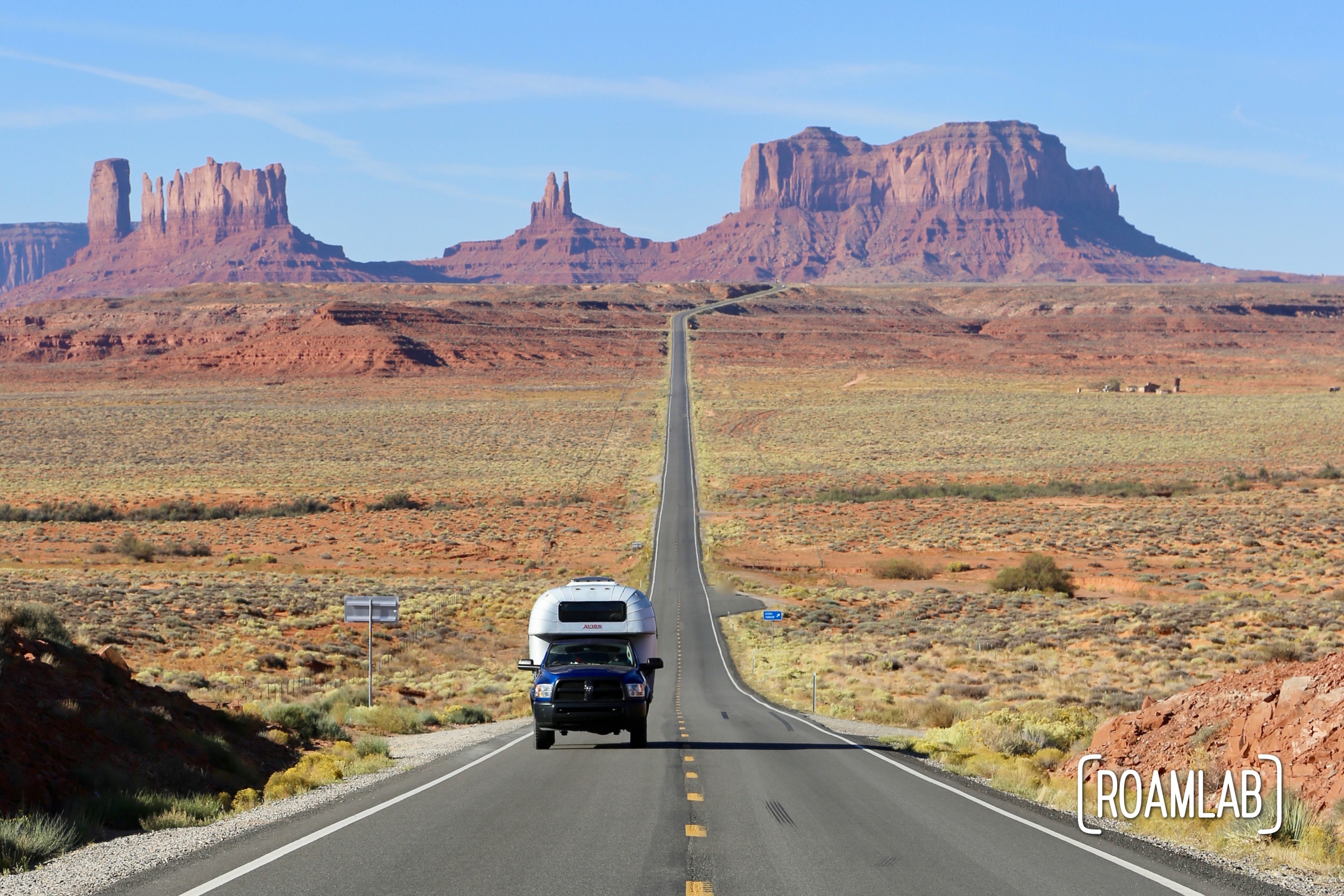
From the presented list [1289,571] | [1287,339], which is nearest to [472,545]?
[1289,571]

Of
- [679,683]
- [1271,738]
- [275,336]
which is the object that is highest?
[275,336]

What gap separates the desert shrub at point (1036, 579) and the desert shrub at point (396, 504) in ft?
119

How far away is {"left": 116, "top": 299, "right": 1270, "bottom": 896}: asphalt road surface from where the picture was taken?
813 cm

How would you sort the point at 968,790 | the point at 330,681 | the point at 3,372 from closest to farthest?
the point at 968,790, the point at 330,681, the point at 3,372

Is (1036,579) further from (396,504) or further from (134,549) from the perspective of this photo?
(134,549)

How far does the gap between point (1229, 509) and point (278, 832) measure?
6250cm

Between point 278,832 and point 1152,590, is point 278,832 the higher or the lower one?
the higher one

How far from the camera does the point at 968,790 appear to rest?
13.2 metres

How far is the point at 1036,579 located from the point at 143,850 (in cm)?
4262

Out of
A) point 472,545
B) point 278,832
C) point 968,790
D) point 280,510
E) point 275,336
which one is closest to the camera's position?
point 278,832

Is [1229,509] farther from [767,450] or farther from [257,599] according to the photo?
[257,599]

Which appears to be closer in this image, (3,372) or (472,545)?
(472,545)

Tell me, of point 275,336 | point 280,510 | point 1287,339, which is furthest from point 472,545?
point 1287,339

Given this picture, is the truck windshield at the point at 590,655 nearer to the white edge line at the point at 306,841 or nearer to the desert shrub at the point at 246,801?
the white edge line at the point at 306,841
